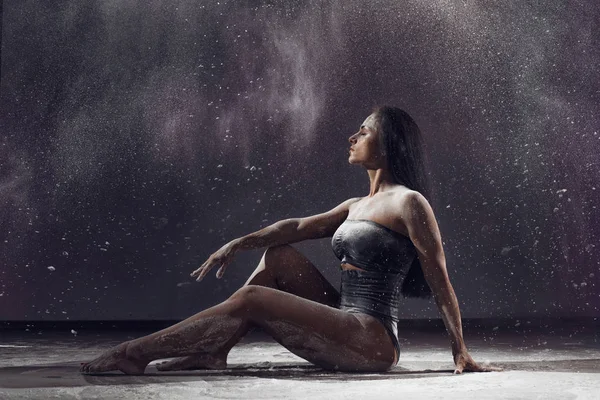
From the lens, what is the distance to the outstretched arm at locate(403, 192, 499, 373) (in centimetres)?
262

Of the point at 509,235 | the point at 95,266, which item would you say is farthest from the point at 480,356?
the point at 95,266

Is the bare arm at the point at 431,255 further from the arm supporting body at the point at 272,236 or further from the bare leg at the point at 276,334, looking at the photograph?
the arm supporting body at the point at 272,236

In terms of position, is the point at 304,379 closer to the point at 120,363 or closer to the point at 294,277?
the point at 294,277

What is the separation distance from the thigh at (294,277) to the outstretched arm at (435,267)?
1.31 feet

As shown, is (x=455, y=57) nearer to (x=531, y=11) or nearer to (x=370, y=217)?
(x=531, y=11)

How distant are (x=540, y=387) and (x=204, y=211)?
13.6 feet

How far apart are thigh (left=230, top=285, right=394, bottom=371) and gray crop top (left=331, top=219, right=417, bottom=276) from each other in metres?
0.19

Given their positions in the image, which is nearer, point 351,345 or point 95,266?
point 351,345

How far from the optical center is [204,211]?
6207 mm

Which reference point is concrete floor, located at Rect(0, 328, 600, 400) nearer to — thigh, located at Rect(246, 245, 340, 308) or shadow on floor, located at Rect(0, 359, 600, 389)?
shadow on floor, located at Rect(0, 359, 600, 389)

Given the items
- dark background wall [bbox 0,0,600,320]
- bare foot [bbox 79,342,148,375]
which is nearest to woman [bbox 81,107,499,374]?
bare foot [bbox 79,342,148,375]

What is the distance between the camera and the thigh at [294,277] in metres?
2.87

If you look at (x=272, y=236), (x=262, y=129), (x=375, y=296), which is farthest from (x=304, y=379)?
(x=262, y=129)

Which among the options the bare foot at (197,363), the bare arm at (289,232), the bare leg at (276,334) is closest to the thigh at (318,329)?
the bare leg at (276,334)
